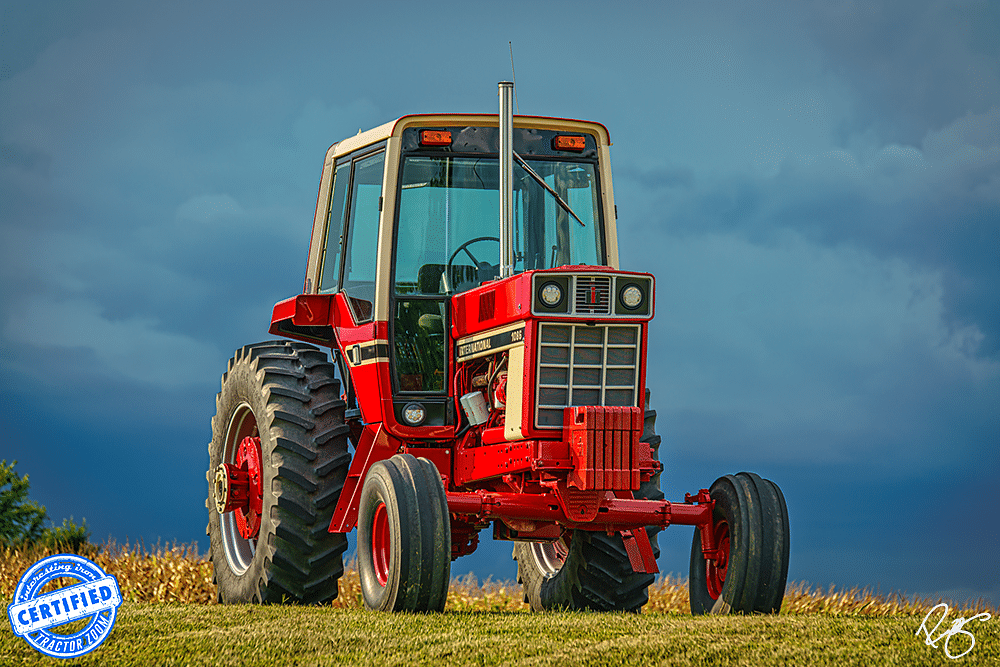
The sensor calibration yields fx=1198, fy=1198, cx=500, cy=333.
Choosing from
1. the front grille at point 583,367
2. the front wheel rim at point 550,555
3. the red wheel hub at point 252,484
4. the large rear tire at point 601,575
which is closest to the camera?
the front grille at point 583,367

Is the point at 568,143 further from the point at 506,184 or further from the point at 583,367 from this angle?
the point at 583,367

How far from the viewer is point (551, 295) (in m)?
7.73

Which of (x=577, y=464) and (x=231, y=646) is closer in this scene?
(x=231, y=646)

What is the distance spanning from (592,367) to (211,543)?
4.07m

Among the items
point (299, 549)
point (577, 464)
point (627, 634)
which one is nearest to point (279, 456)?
point (299, 549)

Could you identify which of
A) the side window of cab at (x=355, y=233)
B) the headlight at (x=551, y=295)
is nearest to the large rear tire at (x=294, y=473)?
the side window of cab at (x=355, y=233)

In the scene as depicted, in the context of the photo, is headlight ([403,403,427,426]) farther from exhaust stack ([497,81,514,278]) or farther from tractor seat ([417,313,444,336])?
exhaust stack ([497,81,514,278])

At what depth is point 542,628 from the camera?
6.70 meters

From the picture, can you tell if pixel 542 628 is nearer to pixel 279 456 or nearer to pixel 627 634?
pixel 627 634

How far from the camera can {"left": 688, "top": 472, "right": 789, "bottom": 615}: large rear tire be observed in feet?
25.6

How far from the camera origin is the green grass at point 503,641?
6.01 meters

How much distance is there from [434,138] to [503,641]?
13.5 feet

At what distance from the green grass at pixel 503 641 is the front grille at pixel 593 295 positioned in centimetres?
195
